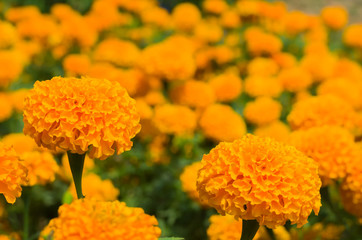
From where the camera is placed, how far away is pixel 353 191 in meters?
2.01

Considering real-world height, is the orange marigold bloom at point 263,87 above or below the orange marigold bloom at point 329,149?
below

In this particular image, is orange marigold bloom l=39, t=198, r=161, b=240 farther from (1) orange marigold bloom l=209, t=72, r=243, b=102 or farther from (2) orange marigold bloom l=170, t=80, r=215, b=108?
(1) orange marigold bloom l=209, t=72, r=243, b=102

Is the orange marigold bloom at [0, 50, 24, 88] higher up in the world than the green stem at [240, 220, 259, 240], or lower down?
lower down

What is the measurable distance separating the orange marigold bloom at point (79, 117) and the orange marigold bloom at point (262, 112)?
196cm

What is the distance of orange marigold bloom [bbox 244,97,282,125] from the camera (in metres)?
3.47

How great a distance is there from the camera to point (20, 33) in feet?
14.0

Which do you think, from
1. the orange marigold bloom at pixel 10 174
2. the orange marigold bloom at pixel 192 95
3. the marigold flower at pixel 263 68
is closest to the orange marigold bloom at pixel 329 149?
the orange marigold bloom at pixel 10 174

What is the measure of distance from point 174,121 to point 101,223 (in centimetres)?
191

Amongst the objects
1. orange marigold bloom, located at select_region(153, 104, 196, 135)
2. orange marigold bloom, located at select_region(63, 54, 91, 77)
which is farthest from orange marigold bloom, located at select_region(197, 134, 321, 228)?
orange marigold bloom, located at select_region(63, 54, 91, 77)

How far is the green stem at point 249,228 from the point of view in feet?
5.14

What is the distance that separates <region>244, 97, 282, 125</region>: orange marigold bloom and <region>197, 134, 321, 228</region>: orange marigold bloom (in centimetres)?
189

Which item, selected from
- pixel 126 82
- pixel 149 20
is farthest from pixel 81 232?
pixel 149 20

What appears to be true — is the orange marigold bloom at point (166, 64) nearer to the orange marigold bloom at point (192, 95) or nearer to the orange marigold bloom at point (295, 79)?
the orange marigold bloom at point (192, 95)

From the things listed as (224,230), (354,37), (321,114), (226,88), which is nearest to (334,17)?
(354,37)
